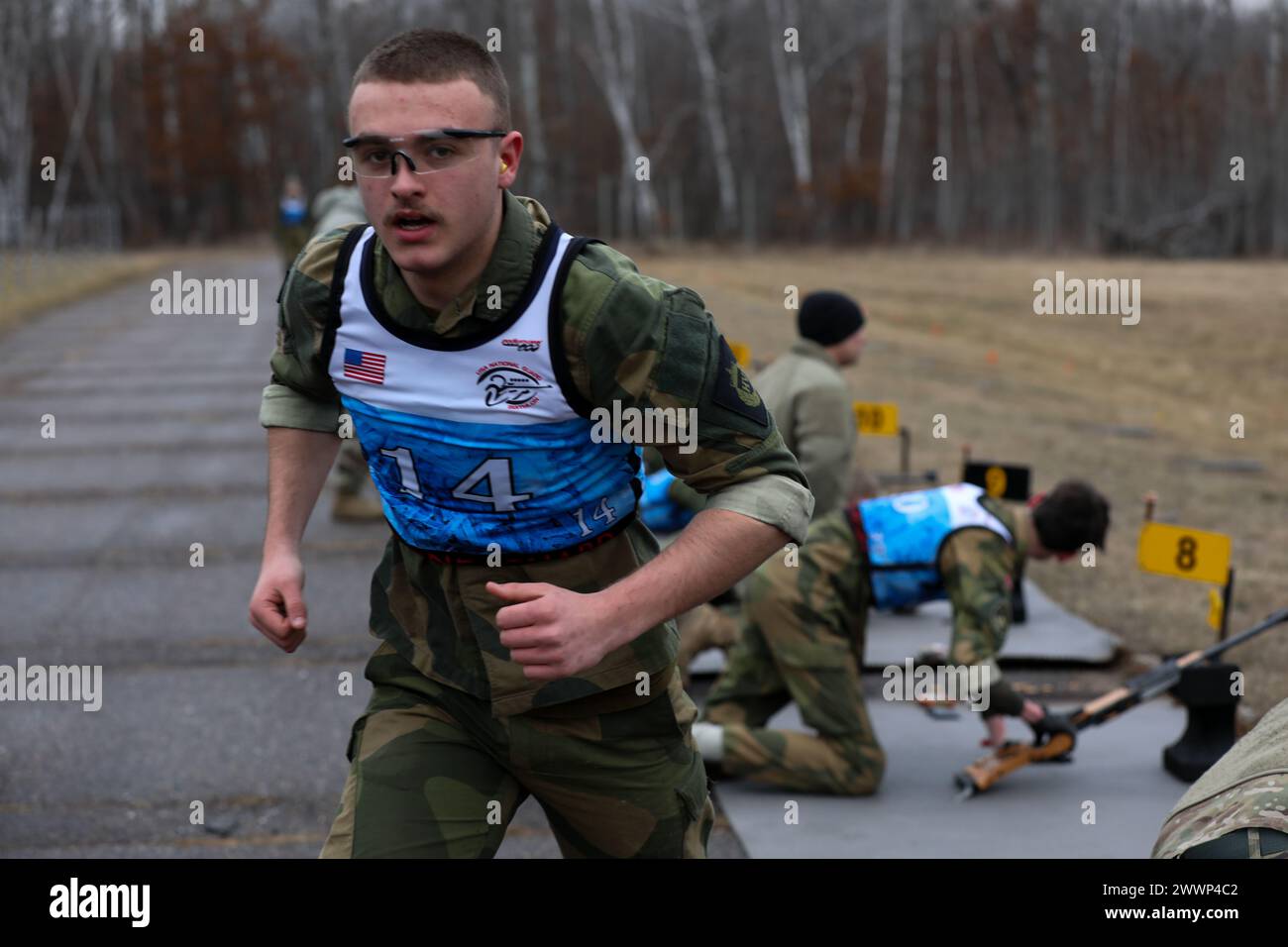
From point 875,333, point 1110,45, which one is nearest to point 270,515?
point 875,333

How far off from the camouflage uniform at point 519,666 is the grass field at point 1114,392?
445 centimetres

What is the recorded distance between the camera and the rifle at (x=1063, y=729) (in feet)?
18.8

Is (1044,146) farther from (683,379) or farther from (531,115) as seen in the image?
(683,379)

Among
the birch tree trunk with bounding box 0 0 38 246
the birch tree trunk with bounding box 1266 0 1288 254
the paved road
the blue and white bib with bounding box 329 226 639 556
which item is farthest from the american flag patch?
the birch tree trunk with bounding box 1266 0 1288 254

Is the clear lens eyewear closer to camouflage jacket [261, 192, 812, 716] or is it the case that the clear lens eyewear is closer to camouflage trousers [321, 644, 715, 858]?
camouflage jacket [261, 192, 812, 716]

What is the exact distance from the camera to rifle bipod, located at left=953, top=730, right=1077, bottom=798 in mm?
5750

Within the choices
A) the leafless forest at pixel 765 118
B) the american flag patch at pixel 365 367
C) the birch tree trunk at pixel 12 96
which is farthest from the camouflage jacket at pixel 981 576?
the birch tree trunk at pixel 12 96

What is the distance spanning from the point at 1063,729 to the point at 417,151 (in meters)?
3.77

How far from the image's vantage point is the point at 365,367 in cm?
299

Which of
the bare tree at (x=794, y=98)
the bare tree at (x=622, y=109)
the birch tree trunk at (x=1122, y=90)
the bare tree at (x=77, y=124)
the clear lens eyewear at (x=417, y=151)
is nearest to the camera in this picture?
the clear lens eyewear at (x=417, y=151)

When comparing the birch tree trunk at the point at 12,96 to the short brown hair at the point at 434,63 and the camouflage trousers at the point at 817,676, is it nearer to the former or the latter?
the camouflage trousers at the point at 817,676

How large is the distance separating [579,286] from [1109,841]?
3.36 metres

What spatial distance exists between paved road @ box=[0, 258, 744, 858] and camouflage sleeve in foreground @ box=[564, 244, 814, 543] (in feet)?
9.00
